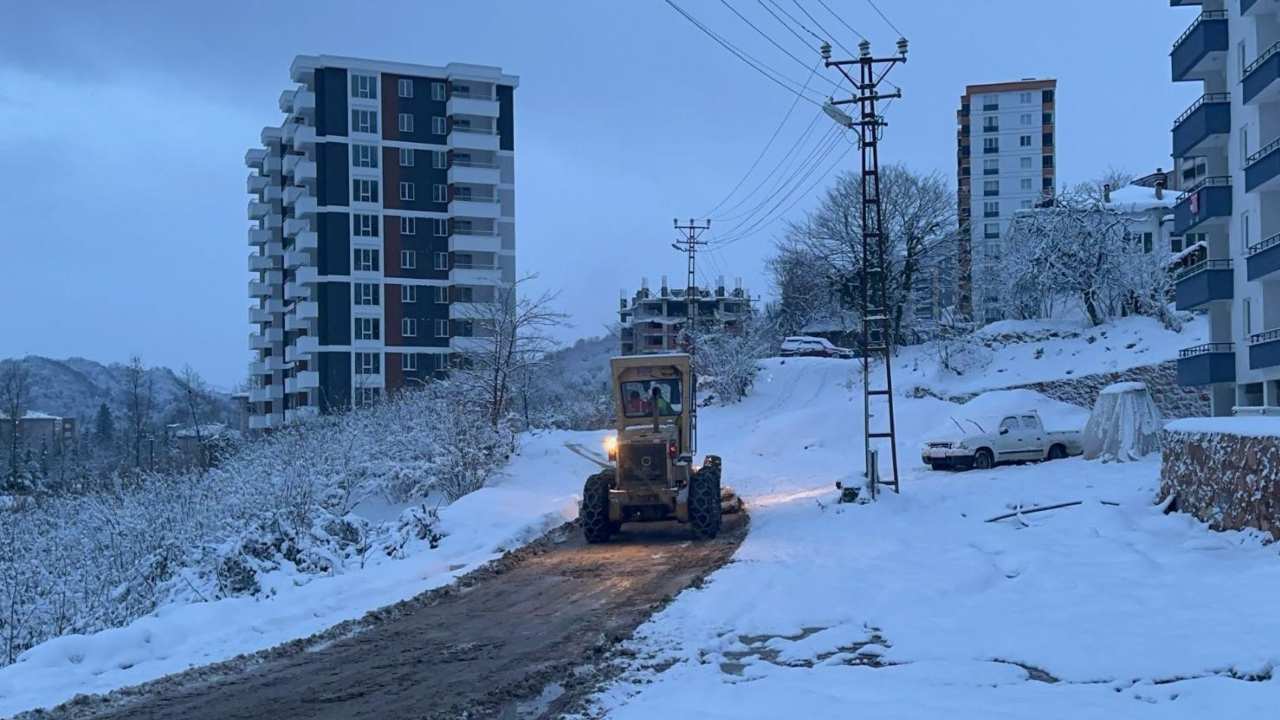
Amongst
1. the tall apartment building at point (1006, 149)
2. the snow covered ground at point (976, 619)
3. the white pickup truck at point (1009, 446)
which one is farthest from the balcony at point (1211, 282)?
the tall apartment building at point (1006, 149)

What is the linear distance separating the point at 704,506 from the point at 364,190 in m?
52.2

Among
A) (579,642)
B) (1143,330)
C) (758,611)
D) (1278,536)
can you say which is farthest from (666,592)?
(1143,330)

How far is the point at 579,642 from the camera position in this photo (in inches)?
448

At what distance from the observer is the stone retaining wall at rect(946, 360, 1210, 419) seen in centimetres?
3859

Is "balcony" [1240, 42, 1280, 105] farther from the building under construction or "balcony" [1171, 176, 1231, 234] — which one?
the building under construction

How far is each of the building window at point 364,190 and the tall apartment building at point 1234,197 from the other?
1782 inches

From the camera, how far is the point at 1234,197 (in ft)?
109

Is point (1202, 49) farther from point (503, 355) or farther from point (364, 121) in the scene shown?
point (364, 121)

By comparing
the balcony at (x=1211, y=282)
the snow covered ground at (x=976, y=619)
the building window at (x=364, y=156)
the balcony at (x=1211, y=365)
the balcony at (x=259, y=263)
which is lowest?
the snow covered ground at (x=976, y=619)

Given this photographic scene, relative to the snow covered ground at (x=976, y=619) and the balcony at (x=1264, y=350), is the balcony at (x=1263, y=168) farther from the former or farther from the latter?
the snow covered ground at (x=976, y=619)

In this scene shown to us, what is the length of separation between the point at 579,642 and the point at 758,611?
7.15 ft

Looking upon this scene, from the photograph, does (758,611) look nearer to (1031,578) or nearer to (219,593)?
(1031,578)

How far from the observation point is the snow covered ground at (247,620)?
1029 centimetres

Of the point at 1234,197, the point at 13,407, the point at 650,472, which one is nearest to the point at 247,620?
the point at 650,472
